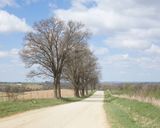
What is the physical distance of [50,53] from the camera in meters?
60.7

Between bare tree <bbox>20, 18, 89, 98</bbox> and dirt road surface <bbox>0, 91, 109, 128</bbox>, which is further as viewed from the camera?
bare tree <bbox>20, 18, 89, 98</bbox>

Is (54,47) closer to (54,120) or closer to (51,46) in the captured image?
(51,46)

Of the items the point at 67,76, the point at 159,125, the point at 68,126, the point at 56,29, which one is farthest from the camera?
the point at 67,76

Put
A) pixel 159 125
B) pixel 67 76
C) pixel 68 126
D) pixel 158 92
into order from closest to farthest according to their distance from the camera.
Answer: pixel 159 125 < pixel 68 126 < pixel 158 92 < pixel 67 76

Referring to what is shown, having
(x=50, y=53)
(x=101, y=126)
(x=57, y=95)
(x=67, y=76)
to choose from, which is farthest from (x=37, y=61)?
(x=101, y=126)

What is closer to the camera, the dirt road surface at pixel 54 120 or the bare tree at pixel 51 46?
the dirt road surface at pixel 54 120

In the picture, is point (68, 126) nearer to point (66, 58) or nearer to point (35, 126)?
point (35, 126)

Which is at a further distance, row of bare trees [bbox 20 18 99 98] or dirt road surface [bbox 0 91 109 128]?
row of bare trees [bbox 20 18 99 98]

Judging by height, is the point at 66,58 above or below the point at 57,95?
above

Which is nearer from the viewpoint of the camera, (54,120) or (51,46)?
(54,120)

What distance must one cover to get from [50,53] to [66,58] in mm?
3431

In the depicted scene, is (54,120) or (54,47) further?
(54,47)

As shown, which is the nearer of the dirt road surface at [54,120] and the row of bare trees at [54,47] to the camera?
the dirt road surface at [54,120]

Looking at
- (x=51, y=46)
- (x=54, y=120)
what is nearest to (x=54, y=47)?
(x=51, y=46)
